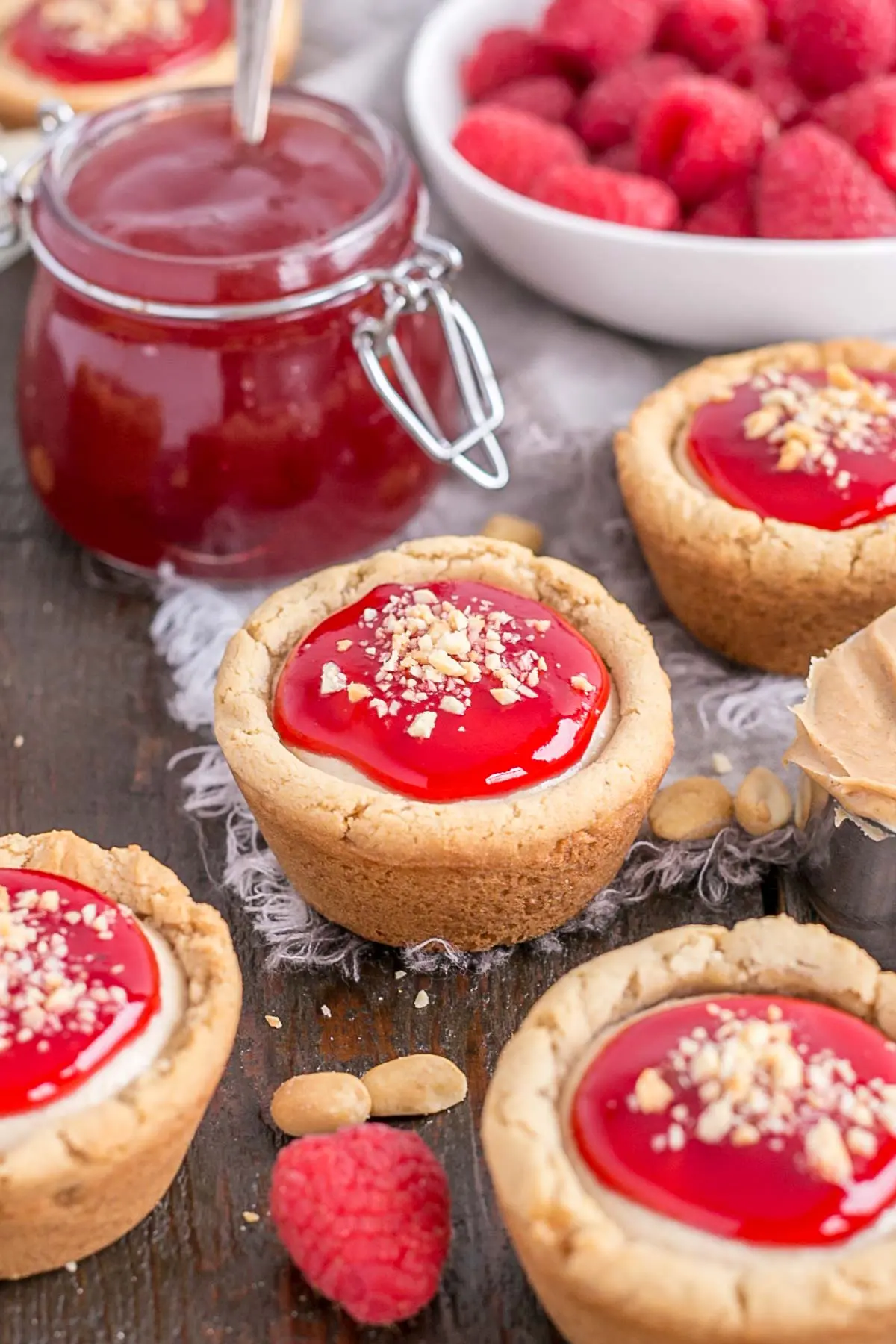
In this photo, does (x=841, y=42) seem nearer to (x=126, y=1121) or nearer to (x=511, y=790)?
(x=511, y=790)

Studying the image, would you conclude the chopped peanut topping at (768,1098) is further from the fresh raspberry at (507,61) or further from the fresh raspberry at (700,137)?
the fresh raspberry at (507,61)

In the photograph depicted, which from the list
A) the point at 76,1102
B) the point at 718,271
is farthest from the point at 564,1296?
the point at 718,271

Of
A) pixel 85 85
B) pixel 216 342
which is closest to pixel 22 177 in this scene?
pixel 216 342

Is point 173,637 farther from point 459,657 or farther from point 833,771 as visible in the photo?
point 833,771

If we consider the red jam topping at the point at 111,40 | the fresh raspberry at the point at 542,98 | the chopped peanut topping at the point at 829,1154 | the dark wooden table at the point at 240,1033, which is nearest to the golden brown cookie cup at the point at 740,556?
the dark wooden table at the point at 240,1033

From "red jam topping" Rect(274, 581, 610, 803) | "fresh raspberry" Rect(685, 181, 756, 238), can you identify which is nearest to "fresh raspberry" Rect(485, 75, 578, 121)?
"fresh raspberry" Rect(685, 181, 756, 238)
